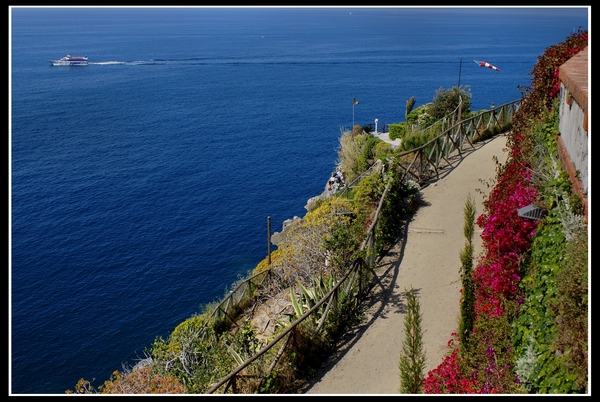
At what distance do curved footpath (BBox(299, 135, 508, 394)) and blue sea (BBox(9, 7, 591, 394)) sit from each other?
509 cm

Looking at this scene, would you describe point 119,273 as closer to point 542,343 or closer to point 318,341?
point 318,341

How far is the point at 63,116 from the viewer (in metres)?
64.3

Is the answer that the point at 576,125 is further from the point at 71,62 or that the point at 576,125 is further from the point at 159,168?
the point at 71,62

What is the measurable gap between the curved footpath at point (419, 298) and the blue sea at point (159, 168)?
16.7ft

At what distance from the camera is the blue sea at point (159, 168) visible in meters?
29.1

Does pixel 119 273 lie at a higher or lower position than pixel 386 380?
lower

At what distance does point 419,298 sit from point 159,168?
137 ft

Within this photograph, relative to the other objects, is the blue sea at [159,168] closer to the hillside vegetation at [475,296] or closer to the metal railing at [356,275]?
the metal railing at [356,275]

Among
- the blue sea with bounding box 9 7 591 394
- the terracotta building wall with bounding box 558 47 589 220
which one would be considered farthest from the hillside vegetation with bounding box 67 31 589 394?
the blue sea with bounding box 9 7 591 394

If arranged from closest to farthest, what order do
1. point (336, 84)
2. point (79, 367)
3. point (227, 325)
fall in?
point (227, 325)
point (79, 367)
point (336, 84)

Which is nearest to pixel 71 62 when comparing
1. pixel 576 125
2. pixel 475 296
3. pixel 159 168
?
pixel 159 168

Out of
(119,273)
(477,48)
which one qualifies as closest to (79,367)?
(119,273)
